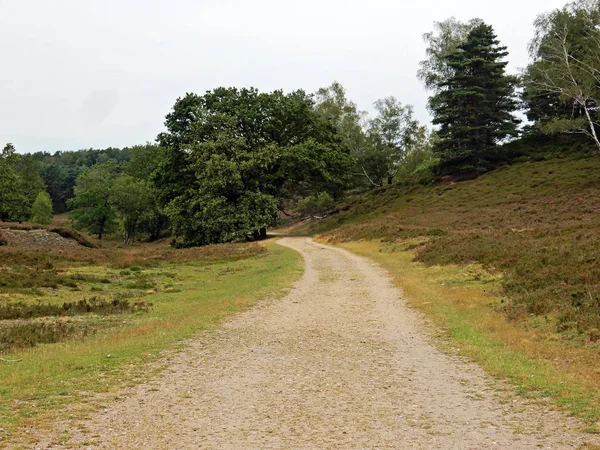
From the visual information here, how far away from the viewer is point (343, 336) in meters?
12.9

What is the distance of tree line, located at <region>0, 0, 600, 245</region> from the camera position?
54.2 metres

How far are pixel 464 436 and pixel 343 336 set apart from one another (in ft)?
22.0

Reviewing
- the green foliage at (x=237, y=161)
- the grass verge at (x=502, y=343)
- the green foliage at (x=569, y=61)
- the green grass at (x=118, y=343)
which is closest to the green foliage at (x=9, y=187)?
the green foliage at (x=237, y=161)

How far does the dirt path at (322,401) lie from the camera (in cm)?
617

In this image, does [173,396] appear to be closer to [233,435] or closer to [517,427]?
[233,435]

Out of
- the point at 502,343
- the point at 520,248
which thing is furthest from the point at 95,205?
the point at 502,343


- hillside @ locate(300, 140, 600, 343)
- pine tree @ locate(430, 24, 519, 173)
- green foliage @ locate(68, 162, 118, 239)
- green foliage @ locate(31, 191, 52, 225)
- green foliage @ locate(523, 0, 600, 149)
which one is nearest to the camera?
hillside @ locate(300, 140, 600, 343)

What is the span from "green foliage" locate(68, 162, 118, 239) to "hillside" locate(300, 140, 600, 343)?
1788 inches

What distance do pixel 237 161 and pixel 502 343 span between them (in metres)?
46.8

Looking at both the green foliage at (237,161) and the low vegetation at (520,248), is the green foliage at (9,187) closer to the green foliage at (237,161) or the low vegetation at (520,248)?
the green foliage at (237,161)

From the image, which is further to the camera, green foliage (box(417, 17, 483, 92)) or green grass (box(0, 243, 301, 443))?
green foliage (box(417, 17, 483, 92))

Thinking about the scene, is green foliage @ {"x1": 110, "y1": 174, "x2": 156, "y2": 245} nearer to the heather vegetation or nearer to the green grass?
the heather vegetation

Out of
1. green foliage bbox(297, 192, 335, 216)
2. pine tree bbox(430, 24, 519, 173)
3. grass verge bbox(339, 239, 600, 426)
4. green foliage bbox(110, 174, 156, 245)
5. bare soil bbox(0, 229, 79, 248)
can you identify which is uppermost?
pine tree bbox(430, 24, 519, 173)

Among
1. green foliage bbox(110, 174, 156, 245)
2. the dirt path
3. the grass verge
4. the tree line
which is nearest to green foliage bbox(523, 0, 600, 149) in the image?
the tree line
